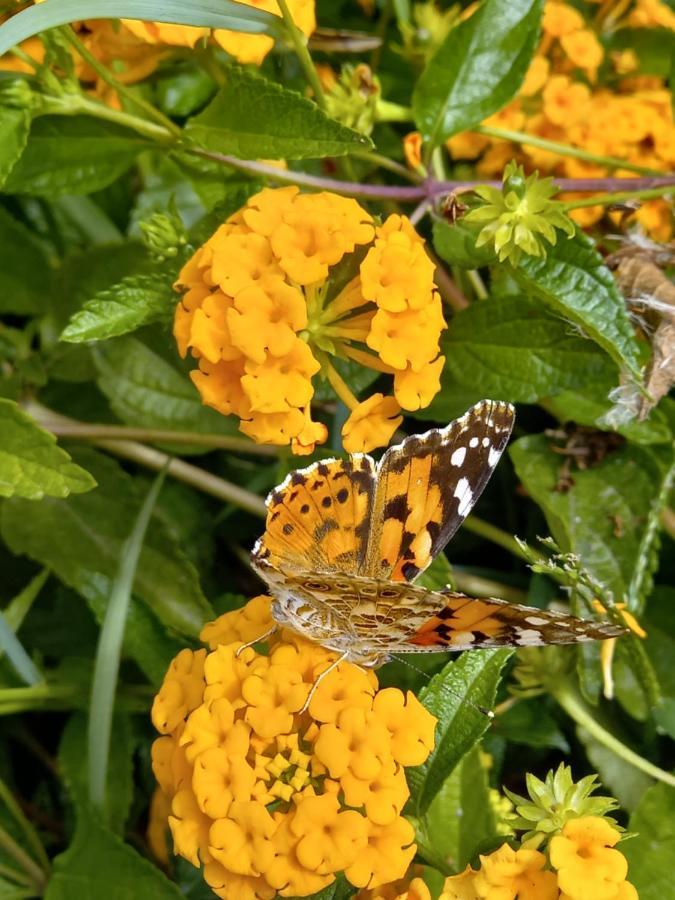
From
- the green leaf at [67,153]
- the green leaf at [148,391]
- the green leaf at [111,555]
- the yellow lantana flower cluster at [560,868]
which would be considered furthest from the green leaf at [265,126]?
the yellow lantana flower cluster at [560,868]

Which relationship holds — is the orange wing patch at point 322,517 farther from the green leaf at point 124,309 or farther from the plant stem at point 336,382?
the green leaf at point 124,309

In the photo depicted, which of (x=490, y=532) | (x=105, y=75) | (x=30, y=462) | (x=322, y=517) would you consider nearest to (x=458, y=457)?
(x=322, y=517)

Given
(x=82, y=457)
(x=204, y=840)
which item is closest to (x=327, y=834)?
(x=204, y=840)

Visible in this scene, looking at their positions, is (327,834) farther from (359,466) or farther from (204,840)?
(359,466)

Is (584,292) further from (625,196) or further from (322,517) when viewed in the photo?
(322,517)

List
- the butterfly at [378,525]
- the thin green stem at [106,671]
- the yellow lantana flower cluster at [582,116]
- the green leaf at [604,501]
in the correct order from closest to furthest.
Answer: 1. the butterfly at [378,525]
2. the thin green stem at [106,671]
3. the green leaf at [604,501]
4. the yellow lantana flower cluster at [582,116]

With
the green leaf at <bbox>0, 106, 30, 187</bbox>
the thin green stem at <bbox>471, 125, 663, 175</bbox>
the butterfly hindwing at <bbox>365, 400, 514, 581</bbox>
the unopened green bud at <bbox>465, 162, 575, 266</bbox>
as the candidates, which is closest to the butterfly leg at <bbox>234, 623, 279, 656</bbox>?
the butterfly hindwing at <bbox>365, 400, 514, 581</bbox>

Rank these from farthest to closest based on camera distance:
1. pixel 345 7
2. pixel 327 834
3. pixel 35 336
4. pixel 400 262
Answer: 1. pixel 345 7
2. pixel 35 336
3. pixel 400 262
4. pixel 327 834
